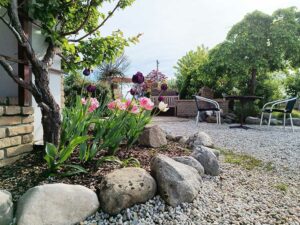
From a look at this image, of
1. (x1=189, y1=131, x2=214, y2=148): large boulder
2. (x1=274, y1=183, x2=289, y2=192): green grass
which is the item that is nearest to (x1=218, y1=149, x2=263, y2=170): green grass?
(x1=189, y1=131, x2=214, y2=148): large boulder

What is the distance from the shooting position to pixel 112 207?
58.8 inches

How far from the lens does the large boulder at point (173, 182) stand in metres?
1.65

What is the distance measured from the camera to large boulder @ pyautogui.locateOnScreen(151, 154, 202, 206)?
1.65 meters

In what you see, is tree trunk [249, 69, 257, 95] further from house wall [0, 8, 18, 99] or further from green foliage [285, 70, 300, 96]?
house wall [0, 8, 18, 99]

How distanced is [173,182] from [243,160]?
5.49ft

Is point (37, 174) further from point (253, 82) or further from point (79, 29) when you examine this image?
point (253, 82)

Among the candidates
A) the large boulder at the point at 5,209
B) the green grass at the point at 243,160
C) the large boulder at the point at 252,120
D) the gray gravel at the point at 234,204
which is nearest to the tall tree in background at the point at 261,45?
the large boulder at the point at 252,120

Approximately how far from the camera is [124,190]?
152 centimetres

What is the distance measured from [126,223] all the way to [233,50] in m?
8.11

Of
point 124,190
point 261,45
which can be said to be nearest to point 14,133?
point 124,190

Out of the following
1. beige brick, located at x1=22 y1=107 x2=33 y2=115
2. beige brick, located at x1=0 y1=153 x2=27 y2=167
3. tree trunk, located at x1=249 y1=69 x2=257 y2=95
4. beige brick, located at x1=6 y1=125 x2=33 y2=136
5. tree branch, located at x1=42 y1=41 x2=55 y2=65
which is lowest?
beige brick, located at x1=0 y1=153 x2=27 y2=167

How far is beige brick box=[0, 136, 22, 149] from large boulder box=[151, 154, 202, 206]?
1.10 metres

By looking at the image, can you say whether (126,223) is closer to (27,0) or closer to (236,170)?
(236,170)


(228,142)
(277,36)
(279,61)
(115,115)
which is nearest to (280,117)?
(279,61)
